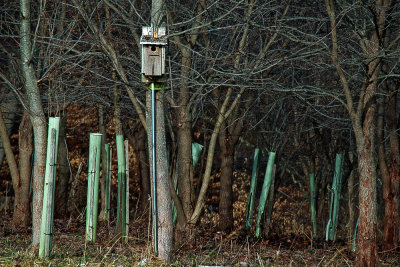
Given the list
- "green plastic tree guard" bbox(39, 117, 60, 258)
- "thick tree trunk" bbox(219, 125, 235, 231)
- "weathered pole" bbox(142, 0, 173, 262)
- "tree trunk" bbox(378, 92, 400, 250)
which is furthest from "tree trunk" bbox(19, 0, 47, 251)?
"tree trunk" bbox(378, 92, 400, 250)

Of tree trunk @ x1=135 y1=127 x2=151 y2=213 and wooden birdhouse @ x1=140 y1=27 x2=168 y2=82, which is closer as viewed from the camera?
wooden birdhouse @ x1=140 y1=27 x2=168 y2=82

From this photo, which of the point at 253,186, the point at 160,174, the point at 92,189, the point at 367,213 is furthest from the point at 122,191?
the point at 367,213

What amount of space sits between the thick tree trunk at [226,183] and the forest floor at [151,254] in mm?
758

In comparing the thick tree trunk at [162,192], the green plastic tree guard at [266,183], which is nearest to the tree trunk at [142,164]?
the green plastic tree guard at [266,183]

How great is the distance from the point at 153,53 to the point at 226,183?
268 inches

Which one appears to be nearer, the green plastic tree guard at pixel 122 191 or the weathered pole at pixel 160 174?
the weathered pole at pixel 160 174

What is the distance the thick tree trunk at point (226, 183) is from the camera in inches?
535

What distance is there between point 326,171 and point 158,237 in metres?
10.6

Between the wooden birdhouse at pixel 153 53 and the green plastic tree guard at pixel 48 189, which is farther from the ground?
the wooden birdhouse at pixel 153 53

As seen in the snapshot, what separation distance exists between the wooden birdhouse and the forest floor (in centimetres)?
216

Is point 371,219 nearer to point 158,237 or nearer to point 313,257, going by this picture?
point 313,257

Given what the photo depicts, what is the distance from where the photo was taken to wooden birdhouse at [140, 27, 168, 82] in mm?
7430

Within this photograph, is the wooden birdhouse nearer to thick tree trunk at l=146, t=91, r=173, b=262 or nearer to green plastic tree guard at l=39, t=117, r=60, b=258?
thick tree trunk at l=146, t=91, r=173, b=262

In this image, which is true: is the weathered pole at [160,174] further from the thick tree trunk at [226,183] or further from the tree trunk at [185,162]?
the thick tree trunk at [226,183]
